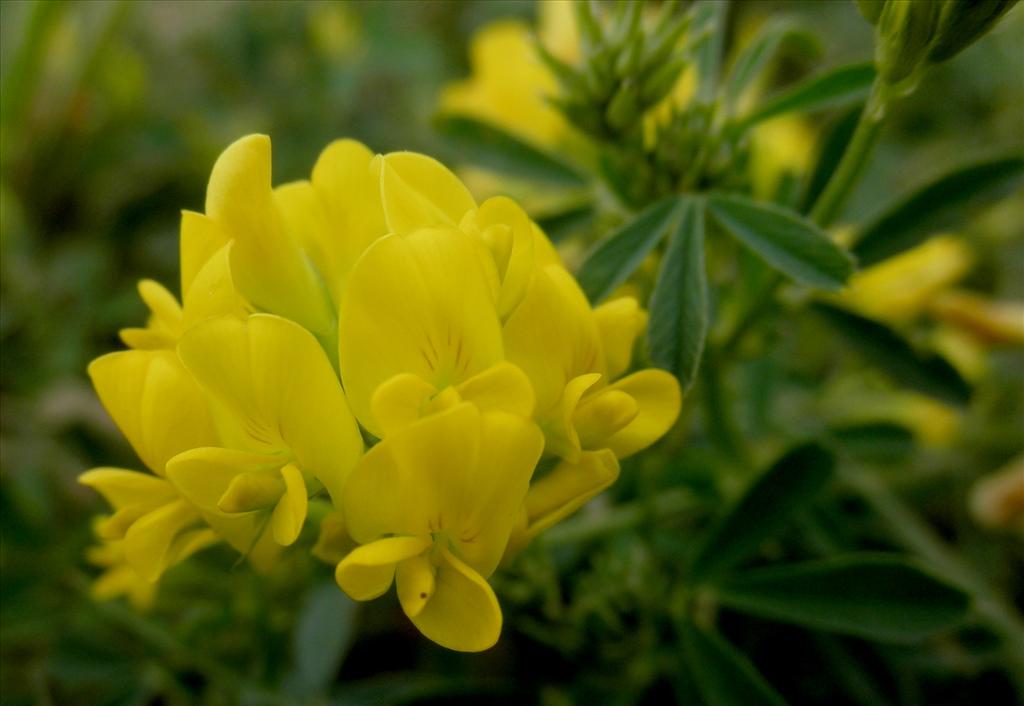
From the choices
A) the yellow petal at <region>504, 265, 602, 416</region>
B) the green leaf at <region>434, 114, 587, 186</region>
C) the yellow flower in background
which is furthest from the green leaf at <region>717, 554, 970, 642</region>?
the yellow flower in background

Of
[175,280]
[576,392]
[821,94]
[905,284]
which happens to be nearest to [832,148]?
[821,94]

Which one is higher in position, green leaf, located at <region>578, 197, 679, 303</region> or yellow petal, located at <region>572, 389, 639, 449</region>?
green leaf, located at <region>578, 197, 679, 303</region>

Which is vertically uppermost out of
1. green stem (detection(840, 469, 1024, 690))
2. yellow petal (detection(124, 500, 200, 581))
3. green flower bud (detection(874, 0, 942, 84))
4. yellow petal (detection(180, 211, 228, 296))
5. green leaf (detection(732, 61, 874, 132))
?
green flower bud (detection(874, 0, 942, 84))

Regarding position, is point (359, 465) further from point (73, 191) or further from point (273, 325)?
point (73, 191)

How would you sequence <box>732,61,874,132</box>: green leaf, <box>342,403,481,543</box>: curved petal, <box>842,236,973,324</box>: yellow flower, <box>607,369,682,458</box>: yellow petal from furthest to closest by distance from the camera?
<box>842,236,973,324</box>: yellow flower
<box>732,61,874,132</box>: green leaf
<box>607,369,682,458</box>: yellow petal
<box>342,403,481,543</box>: curved petal

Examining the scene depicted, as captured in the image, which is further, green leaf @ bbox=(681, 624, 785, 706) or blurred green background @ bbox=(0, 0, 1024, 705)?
blurred green background @ bbox=(0, 0, 1024, 705)

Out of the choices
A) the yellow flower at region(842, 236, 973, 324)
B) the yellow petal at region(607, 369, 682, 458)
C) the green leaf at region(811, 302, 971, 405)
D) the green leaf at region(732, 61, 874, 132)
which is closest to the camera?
the yellow petal at region(607, 369, 682, 458)

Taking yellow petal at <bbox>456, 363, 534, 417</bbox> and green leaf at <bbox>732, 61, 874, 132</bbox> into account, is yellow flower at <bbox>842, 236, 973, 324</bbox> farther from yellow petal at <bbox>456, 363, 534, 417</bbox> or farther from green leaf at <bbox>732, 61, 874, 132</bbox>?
yellow petal at <bbox>456, 363, 534, 417</bbox>
